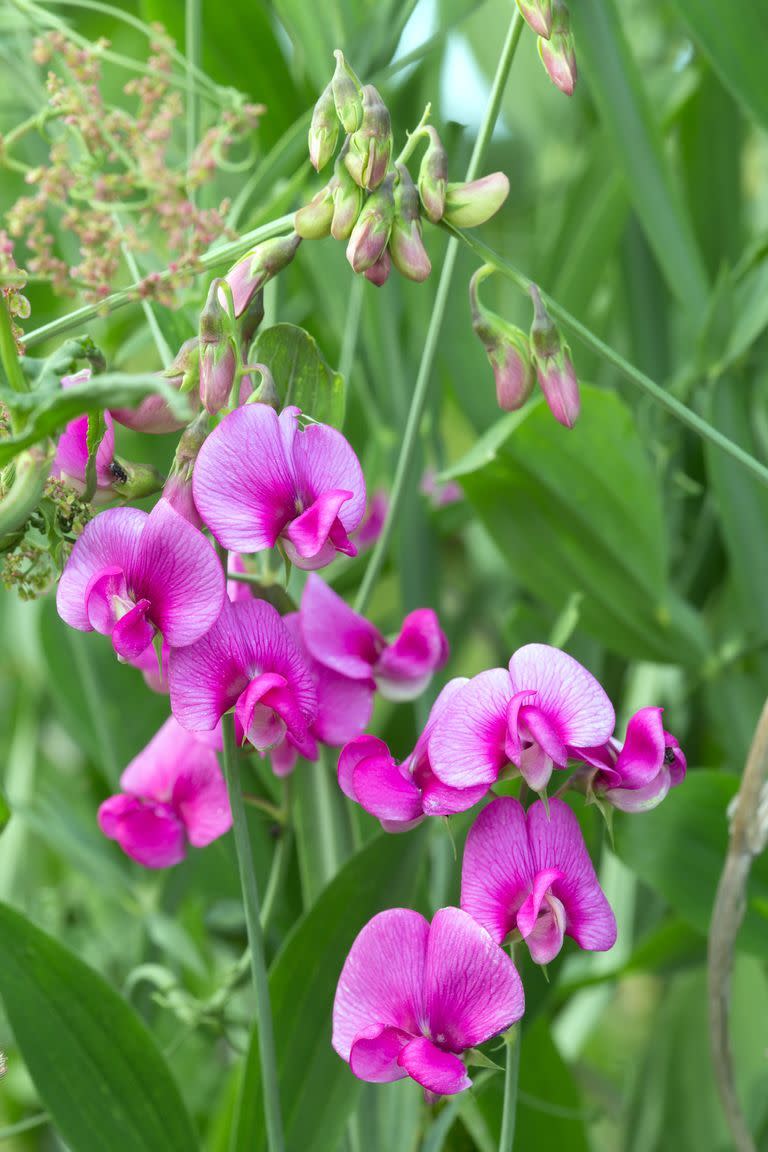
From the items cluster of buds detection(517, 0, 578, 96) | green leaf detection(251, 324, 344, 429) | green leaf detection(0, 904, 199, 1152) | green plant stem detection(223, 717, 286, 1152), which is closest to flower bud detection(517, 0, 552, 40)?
cluster of buds detection(517, 0, 578, 96)

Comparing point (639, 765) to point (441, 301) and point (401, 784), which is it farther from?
point (441, 301)

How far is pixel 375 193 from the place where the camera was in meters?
0.32

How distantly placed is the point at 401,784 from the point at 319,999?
15 centimetres

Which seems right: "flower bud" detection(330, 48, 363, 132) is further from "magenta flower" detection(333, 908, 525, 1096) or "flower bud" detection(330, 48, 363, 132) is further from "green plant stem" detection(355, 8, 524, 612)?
"magenta flower" detection(333, 908, 525, 1096)

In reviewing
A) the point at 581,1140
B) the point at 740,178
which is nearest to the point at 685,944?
the point at 581,1140

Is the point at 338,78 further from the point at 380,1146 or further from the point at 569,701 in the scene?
the point at 380,1146

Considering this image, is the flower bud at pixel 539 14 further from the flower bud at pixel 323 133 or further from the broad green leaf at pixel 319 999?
the broad green leaf at pixel 319 999

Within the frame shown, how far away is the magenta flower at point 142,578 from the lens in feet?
1.01

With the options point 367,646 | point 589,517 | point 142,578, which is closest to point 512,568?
point 589,517

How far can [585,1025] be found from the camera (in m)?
0.78

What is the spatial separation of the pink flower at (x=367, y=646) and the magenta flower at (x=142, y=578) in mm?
76

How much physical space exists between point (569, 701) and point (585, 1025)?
1.78 ft

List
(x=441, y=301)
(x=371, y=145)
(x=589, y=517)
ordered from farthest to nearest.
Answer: (x=589, y=517) < (x=441, y=301) < (x=371, y=145)

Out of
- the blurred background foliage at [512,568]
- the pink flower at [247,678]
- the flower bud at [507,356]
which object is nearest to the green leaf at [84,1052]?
the blurred background foliage at [512,568]
